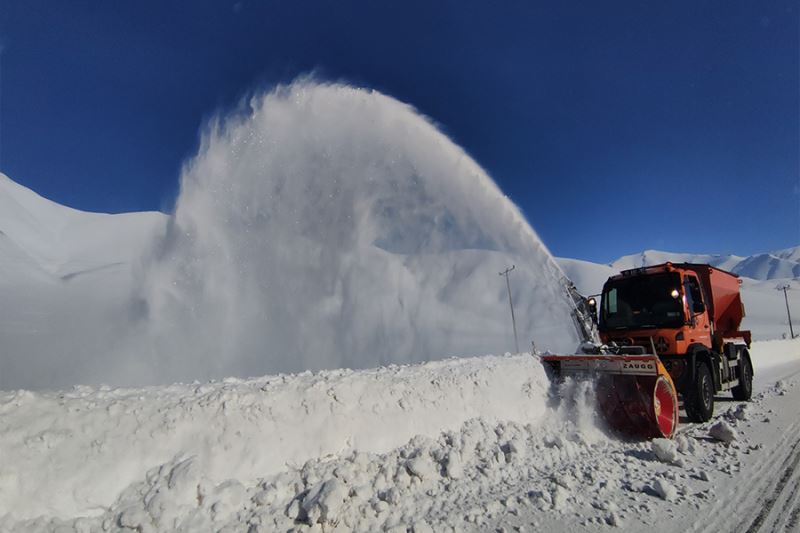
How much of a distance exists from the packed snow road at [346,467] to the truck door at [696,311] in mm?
2768

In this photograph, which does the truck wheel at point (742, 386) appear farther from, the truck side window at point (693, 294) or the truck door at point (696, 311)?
the truck side window at point (693, 294)

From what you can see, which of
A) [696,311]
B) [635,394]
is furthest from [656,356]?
[696,311]

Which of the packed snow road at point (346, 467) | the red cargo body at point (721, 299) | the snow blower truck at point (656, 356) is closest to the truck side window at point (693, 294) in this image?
the snow blower truck at point (656, 356)

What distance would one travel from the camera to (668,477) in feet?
16.0

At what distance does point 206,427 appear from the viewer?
4422 millimetres

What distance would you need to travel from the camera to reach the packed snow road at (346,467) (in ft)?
12.1

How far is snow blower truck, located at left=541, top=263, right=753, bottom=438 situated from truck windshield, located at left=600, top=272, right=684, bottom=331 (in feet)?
0.06

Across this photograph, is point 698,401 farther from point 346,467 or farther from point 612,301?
point 346,467

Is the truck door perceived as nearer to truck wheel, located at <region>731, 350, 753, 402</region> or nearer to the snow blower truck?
the snow blower truck

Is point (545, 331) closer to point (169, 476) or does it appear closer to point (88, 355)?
point (88, 355)

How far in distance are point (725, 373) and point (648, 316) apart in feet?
10.0

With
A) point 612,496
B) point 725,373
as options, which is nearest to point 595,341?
point 725,373

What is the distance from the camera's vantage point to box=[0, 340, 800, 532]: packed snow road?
369 cm

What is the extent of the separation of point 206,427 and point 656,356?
672cm
